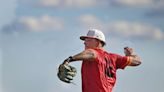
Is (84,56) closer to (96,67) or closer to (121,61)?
(96,67)

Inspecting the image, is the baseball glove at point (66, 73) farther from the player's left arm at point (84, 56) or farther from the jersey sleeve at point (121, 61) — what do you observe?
the jersey sleeve at point (121, 61)

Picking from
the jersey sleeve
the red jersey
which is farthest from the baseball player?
the jersey sleeve

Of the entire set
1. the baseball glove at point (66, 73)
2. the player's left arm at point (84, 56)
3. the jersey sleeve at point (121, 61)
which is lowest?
the baseball glove at point (66, 73)

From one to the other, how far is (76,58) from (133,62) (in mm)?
2084

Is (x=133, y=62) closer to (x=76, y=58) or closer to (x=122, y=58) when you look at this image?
(x=122, y=58)

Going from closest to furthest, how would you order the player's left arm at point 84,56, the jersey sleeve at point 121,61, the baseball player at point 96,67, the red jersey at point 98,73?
the player's left arm at point 84,56, the baseball player at point 96,67, the red jersey at point 98,73, the jersey sleeve at point 121,61

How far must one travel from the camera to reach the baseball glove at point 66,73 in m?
17.5

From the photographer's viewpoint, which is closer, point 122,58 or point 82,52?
point 82,52

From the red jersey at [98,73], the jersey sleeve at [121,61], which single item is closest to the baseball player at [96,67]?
the red jersey at [98,73]

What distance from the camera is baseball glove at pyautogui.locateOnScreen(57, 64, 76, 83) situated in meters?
17.5

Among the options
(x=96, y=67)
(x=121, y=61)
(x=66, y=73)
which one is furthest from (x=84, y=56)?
(x=121, y=61)

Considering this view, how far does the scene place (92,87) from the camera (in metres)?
18.2

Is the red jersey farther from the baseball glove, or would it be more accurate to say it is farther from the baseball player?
the baseball glove

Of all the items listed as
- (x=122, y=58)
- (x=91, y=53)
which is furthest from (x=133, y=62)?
(x=91, y=53)
